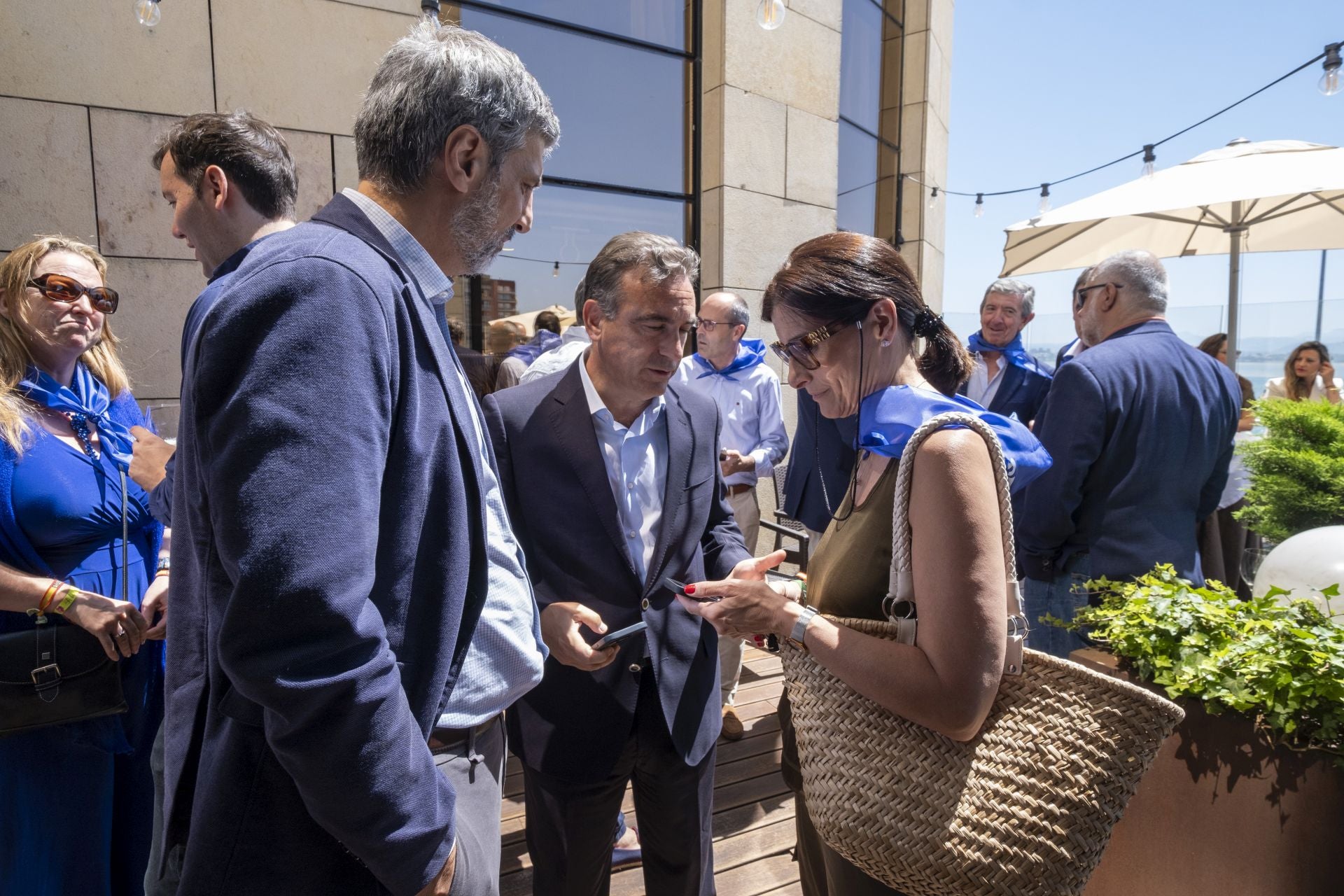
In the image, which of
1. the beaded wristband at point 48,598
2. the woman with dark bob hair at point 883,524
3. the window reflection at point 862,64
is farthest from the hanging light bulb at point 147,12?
the window reflection at point 862,64

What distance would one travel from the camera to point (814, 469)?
3.79 metres

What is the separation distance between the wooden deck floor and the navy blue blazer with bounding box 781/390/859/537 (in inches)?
47.2

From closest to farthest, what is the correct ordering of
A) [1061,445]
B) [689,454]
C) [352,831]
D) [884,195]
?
[352,831]
[689,454]
[1061,445]
[884,195]

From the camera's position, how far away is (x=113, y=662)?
217cm

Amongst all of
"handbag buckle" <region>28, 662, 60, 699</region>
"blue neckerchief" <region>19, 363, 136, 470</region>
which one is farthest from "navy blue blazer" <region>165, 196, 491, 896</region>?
"blue neckerchief" <region>19, 363, 136, 470</region>

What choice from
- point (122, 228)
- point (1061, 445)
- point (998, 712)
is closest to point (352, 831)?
point (998, 712)

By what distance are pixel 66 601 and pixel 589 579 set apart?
4.92 ft

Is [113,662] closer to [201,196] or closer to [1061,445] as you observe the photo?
[201,196]

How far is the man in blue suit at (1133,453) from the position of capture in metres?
2.94

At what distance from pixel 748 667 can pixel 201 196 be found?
405cm

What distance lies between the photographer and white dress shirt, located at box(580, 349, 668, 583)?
2.18 m

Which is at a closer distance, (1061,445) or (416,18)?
(1061,445)

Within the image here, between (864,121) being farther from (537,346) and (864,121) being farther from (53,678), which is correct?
(53,678)

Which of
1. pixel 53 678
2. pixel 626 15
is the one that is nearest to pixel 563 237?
pixel 626 15
